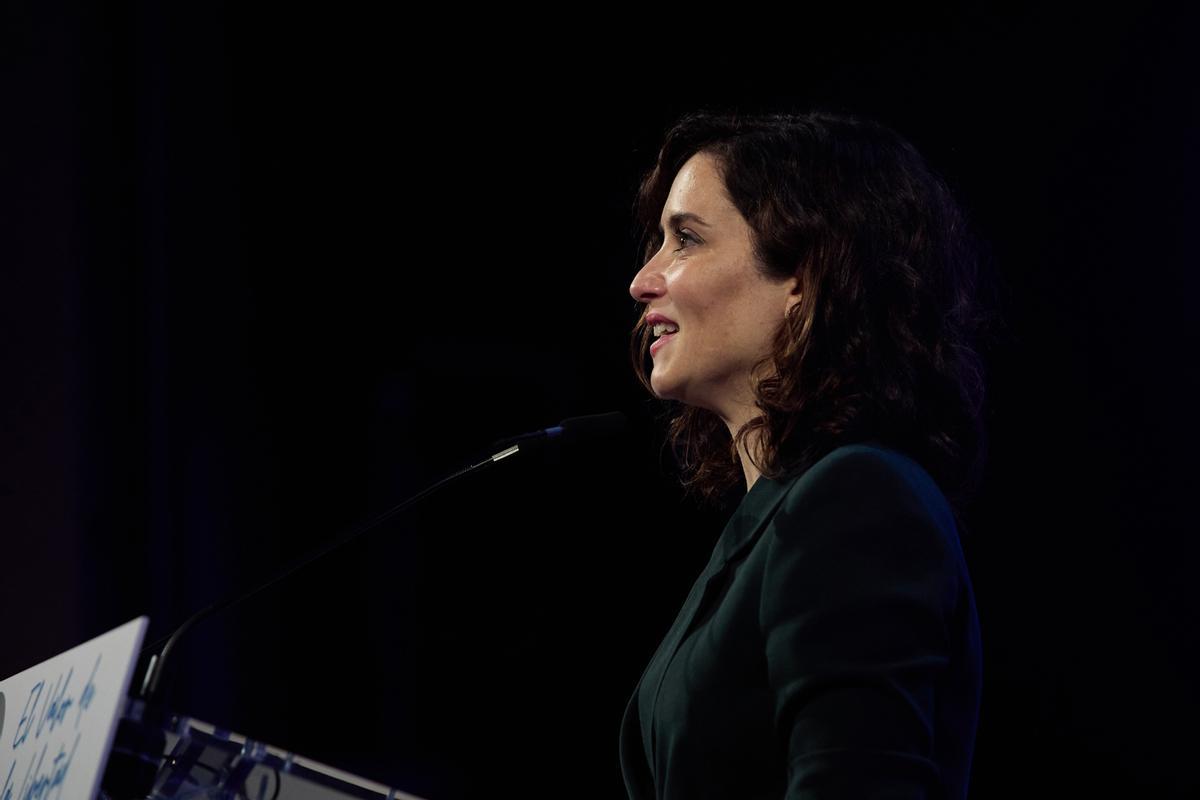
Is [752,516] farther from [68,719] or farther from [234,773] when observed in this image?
[68,719]

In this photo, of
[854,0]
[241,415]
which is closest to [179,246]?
[241,415]

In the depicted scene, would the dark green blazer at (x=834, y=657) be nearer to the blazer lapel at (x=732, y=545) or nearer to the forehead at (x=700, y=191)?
the blazer lapel at (x=732, y=545)

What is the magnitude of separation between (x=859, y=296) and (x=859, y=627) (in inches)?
20.2

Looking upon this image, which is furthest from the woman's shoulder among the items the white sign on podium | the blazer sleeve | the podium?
the white sign on podium

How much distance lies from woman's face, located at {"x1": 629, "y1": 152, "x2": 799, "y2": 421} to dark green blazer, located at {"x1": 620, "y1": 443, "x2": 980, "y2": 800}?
0.80ft

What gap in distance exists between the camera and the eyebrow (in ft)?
4.90

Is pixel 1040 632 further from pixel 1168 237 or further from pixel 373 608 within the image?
pixel 373 608

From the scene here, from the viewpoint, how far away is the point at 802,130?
4.97ft

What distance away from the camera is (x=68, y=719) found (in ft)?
2.87

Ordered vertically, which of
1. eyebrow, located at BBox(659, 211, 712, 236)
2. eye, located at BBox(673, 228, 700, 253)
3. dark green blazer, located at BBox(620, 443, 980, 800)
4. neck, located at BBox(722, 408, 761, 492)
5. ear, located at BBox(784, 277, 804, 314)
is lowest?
dark green blazer, located at BBox(620, 443, 980, 800)

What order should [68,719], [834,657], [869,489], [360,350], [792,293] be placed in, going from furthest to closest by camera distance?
[360,350], [792,293], [869,489], [834,657], [68,719]

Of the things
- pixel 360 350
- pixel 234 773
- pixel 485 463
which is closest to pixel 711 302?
pixel 485 463

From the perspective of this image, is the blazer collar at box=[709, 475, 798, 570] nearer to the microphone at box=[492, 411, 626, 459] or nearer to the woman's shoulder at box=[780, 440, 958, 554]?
the woman's shoulder at box=[780, 440, 958, 554]

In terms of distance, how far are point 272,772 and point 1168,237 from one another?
6.04ft
